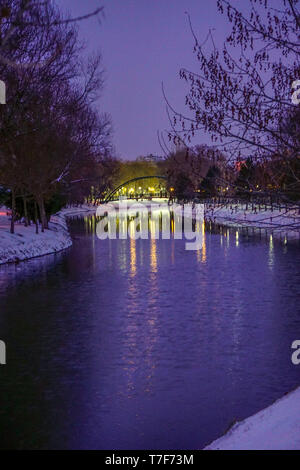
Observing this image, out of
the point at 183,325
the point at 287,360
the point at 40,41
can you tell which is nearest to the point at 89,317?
the point at 183,325

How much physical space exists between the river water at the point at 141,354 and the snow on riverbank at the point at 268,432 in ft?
2.14

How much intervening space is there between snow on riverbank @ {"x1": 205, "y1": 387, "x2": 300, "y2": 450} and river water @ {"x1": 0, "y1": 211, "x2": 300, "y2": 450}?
0.65 m

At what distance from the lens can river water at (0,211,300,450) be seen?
916 centimetres

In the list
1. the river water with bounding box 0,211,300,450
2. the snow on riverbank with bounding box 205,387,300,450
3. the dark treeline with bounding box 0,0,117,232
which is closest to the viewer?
the snow on riverbank with bounding box 205,387,300,450

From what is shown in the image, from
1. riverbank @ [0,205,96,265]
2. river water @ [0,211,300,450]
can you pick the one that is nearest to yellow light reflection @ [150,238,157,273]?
river water @ [0,211,300,450]

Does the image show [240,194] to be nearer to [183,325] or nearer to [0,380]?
[0,380]

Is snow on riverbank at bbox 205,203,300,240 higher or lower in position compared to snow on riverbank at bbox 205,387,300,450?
higher

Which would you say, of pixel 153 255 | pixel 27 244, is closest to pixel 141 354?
pixel 153 255

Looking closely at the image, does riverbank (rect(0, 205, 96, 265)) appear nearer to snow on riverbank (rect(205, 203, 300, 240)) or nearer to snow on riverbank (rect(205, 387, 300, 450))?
snow on riverbank (rect(205, 203, 300, 240))

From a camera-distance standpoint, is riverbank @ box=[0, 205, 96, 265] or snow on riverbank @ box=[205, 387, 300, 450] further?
riverbank @ box=[0, 205, 96, 265]

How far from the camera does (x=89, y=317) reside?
1695 cm

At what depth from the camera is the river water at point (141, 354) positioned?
9.16 meters

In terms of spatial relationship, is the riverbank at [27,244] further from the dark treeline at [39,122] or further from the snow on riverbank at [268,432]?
the snow on riverbank at [268,432]

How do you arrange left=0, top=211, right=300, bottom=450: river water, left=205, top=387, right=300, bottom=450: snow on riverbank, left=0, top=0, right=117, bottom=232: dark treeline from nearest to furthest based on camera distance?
left=205, top=387, right=300, bottom=450: snow on riverbank → left=0, top=211, right=300, bottom=450: river water → left=0, top=0, right=117, bottom=232: dark treeline
